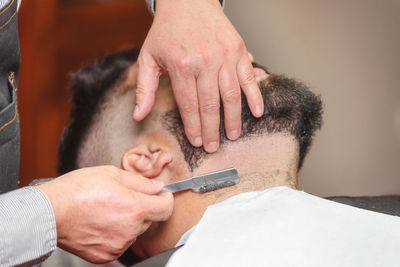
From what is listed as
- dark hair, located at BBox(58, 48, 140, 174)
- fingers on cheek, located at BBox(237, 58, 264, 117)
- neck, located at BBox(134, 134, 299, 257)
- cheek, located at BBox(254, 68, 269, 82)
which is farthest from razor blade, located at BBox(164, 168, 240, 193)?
dark hair, located at BBox(58, 48, 140, 174)

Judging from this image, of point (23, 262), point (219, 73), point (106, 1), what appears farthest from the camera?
point (106, 1)

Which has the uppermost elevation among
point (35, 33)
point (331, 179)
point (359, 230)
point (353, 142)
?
point (35, 33)

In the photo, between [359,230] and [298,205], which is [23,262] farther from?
[359,230]

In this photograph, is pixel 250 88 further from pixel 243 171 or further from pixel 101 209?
pixel 101 209

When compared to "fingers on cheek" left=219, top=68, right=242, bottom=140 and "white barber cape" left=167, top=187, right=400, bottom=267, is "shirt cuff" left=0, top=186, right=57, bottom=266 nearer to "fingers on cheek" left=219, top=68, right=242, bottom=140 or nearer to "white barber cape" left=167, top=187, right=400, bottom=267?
"white barber cape" left=167, top=187, right=400, bottom=267

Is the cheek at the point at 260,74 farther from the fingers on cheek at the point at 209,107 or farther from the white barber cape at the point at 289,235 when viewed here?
the white barber cape at the point at 289,235

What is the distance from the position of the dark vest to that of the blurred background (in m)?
0.85

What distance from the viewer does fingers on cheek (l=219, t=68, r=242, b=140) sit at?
110 centimetres

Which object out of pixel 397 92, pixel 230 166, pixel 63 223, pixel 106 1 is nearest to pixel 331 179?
pixel 397 92

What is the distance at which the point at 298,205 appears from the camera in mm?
963

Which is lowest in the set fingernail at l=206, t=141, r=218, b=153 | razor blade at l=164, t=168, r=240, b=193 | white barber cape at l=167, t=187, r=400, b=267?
white barber cape at l=167, t=187, r=400, b=267

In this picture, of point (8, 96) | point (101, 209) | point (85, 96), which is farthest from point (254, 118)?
point (8, 96)

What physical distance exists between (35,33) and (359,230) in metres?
1.76

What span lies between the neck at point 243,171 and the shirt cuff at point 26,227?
355mm
